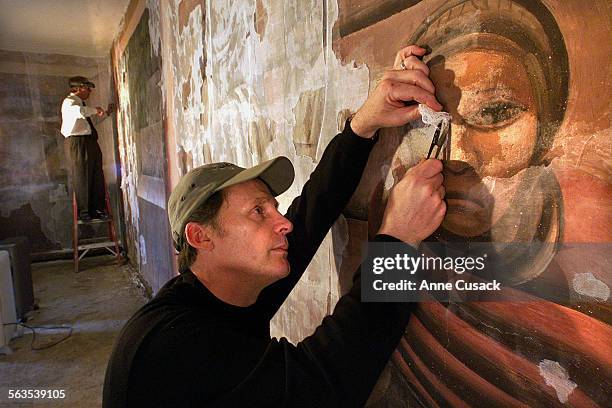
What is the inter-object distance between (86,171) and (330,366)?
218 inches

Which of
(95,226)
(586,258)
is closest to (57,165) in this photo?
(95,226)

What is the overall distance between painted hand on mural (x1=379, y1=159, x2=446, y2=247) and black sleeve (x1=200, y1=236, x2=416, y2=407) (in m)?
0.15

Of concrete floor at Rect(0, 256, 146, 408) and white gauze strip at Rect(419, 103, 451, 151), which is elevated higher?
white gauze strip at Rect(419, 103, 451, 151)

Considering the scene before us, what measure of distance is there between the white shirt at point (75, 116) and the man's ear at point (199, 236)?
16.1ft

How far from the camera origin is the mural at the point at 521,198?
50 cm

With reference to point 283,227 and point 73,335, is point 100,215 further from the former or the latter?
point 283,227

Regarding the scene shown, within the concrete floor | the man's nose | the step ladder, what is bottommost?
the concrete floor

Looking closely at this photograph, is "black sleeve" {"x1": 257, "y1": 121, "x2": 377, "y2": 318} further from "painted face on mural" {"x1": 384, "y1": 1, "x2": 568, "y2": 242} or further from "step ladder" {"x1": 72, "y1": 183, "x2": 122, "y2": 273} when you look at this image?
"step ladder" {"x1": 72, "y1": 183, "x2": 122, "y2": 273}

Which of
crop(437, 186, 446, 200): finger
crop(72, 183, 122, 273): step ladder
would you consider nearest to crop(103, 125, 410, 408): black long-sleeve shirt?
crop(437, 186, 446, 200): finger

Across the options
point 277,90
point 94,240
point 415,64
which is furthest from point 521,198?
point 94,240

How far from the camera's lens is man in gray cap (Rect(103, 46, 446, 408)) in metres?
0.70

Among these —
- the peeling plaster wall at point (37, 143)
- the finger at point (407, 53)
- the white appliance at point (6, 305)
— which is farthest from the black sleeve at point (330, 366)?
the peeling plaster wall at point (37, 143)

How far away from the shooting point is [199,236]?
39.9 inches

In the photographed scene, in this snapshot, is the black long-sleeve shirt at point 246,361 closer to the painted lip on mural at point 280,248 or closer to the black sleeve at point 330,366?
the black sleeve at point 330,366
